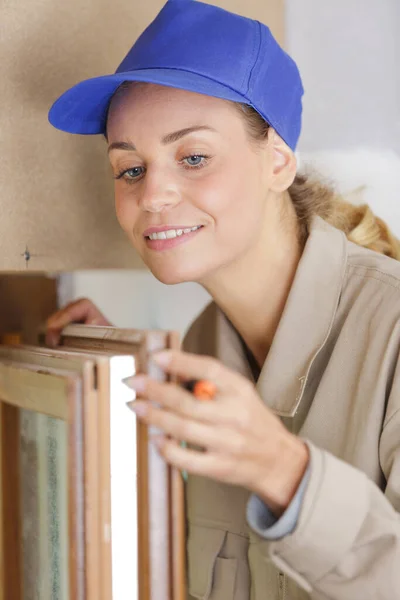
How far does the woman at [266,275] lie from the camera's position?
2.25 ft

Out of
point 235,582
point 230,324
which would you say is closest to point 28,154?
point 230,324

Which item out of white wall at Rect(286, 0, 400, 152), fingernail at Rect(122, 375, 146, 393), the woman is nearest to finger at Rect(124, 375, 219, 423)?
fingernail at Rect(122, 375, 146, 393)

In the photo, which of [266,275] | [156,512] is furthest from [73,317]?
[156,512]

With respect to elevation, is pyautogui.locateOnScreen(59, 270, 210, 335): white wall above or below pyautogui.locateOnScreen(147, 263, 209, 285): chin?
below

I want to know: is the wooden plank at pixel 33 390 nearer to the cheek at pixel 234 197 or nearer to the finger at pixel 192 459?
the finger at pixel 192 459

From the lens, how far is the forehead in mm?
907

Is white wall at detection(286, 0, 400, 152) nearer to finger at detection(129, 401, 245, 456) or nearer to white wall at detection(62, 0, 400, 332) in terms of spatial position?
white wall at detection(62, 0, 400, 332)

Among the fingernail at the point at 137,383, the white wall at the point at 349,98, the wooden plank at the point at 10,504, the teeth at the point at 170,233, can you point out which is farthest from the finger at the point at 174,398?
the white wall at the point at 349,98

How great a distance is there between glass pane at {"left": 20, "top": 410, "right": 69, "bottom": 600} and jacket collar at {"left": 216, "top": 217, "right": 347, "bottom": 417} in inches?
14.1

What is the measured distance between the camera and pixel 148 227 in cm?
96

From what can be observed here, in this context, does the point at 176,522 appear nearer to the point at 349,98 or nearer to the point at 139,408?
the point at 139,408

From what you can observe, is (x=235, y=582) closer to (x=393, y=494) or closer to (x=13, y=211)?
(x=393, y=494)

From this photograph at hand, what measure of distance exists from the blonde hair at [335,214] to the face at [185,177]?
0.30 feet

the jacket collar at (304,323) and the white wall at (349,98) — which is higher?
the white wall at (349,98)
